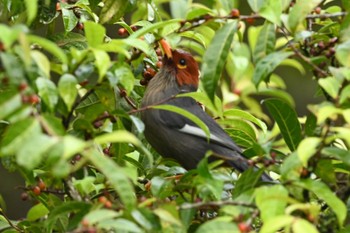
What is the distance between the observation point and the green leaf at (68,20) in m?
3.20

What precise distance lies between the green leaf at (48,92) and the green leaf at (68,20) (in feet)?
2.84

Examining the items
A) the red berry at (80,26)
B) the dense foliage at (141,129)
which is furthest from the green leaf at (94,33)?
the red berry at (80,26)

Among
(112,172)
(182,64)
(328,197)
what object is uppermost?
(112,172)

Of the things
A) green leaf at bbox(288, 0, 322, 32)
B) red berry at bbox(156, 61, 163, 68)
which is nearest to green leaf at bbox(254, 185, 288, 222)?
green leaf at bbox(288, 0, 322, 32)

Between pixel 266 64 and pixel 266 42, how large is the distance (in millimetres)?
103

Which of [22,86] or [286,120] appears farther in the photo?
[286,120]

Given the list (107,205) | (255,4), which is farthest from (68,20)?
(107,205)

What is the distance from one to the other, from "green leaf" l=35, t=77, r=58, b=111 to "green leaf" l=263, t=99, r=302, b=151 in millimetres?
927

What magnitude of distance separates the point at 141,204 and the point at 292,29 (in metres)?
0.71

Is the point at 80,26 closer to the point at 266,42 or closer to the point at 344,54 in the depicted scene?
the point at 266,42

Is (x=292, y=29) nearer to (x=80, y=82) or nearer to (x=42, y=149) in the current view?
(x=80, y=82)

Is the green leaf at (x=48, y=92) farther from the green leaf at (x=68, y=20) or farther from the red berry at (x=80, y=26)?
the red berry at (x=80, y=26)

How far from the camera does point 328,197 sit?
7.89 feet

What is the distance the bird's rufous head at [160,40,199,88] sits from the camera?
3.95 metres
